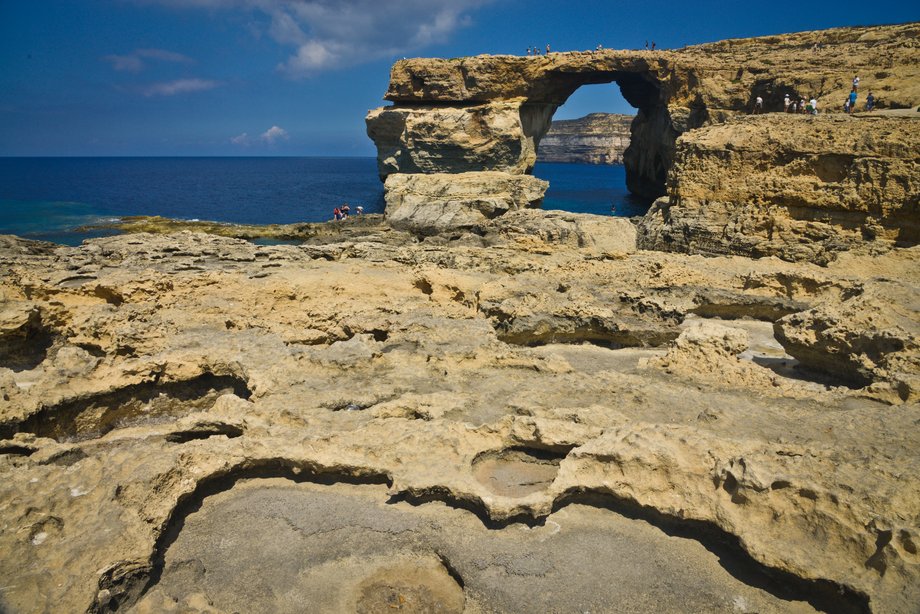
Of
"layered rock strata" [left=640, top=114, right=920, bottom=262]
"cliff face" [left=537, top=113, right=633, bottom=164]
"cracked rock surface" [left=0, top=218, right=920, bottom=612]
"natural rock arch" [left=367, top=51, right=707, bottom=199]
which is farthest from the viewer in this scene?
"cliff face" [left=537, top=113, right=633, bottom=164]

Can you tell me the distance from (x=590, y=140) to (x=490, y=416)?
487ft

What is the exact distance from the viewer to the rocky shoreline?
17.5 ft

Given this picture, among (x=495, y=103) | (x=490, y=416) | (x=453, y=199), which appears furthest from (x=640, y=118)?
(x=490, y=416)

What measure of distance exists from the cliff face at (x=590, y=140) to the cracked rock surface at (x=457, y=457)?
133729mm

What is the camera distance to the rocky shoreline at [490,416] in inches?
210

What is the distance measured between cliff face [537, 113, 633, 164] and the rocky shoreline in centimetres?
12944

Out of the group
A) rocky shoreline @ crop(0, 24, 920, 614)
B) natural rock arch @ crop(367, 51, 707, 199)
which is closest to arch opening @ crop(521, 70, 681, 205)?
natural rock arch @ crop(367, 51, 707, 199)

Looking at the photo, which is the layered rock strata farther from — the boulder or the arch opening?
the arch opening

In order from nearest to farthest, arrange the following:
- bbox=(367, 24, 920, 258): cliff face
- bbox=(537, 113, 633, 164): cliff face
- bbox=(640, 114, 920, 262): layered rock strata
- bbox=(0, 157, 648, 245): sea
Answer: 1. bbox=(640, 114, 920, 262): layered rock strata
2. bbox=(367, 24, 920, 258): cliff face
3. bbox=(0, 157, 648, 245): sea
4. bbox=(537, 113, 633, 164): cliff face

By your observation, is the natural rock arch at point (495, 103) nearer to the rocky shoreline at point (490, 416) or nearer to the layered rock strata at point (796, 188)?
the layered rock strata at point (796, 188)

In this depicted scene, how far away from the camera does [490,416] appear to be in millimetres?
7688

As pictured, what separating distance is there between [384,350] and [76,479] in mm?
4789

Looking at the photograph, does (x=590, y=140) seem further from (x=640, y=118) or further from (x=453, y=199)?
(x=453, y=199)

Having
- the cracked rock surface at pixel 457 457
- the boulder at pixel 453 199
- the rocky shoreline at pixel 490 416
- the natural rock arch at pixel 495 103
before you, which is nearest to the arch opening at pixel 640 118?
the natural rock arch at pixel 495 103
